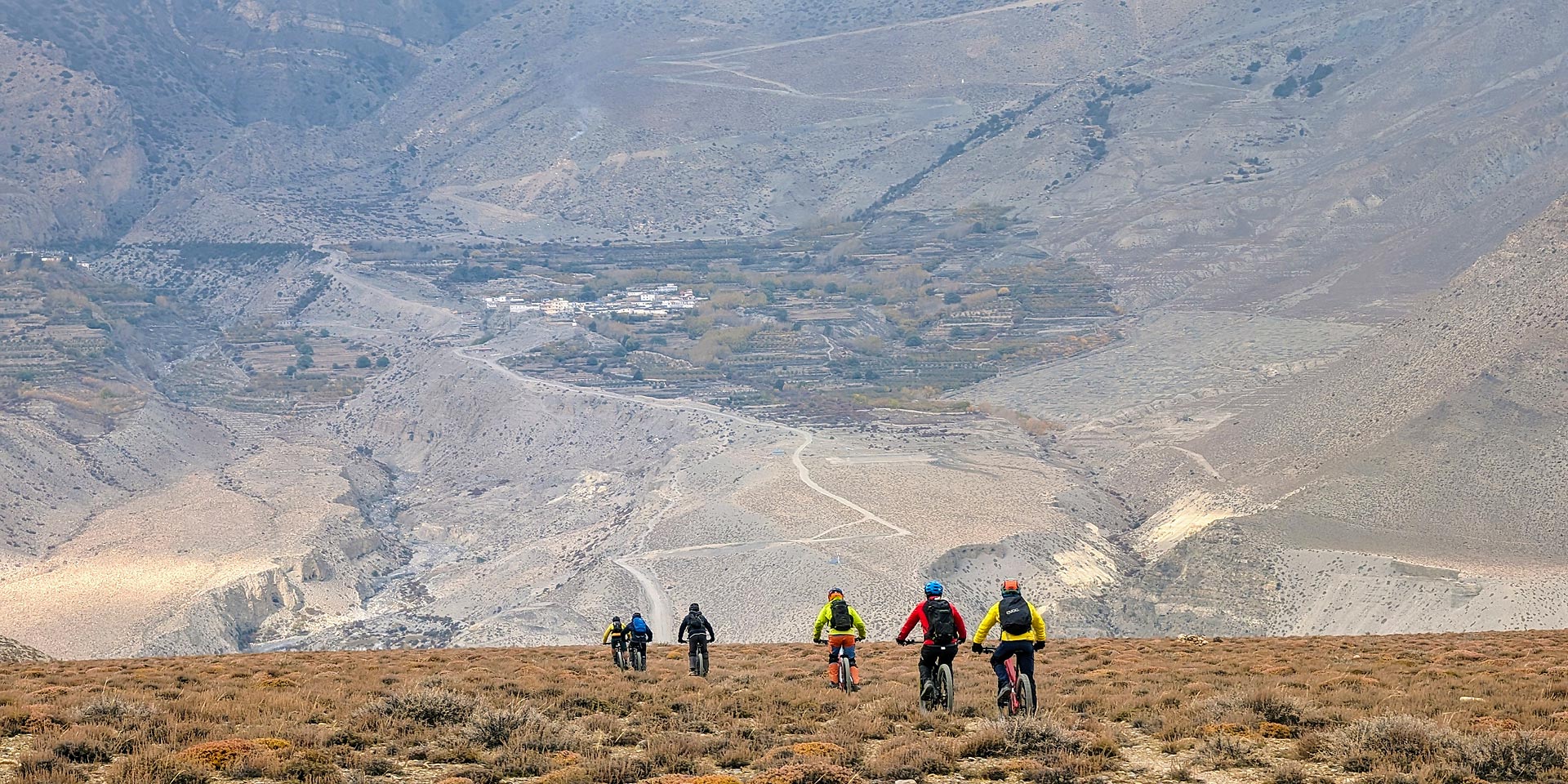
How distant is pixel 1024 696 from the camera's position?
20703 mm

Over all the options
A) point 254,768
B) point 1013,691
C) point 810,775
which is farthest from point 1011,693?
point 254,768

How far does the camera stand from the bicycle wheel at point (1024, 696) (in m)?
20.6

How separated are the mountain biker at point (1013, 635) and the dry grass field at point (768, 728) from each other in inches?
35.3

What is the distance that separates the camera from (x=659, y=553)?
87.2 metres

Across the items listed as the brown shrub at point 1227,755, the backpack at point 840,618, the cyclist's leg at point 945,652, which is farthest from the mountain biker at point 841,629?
the brown shrub at point 1227,755

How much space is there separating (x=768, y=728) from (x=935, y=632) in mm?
2726

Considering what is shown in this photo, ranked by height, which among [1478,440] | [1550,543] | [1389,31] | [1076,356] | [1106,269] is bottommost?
[1550,543]

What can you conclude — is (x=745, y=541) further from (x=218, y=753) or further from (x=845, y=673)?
(x=218, y=753)

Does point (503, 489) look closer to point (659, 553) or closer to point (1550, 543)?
point (659, 553)

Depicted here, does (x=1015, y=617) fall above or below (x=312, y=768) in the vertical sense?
above

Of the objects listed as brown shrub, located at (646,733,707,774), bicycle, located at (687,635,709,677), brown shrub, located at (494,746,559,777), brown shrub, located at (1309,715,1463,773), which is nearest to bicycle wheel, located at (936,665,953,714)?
brown shrub, located at (646,733,707,774)

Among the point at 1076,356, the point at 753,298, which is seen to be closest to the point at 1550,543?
the point at 1076,356

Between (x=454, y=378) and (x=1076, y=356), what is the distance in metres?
56.0

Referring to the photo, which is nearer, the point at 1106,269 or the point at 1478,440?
the point at 1478,440
